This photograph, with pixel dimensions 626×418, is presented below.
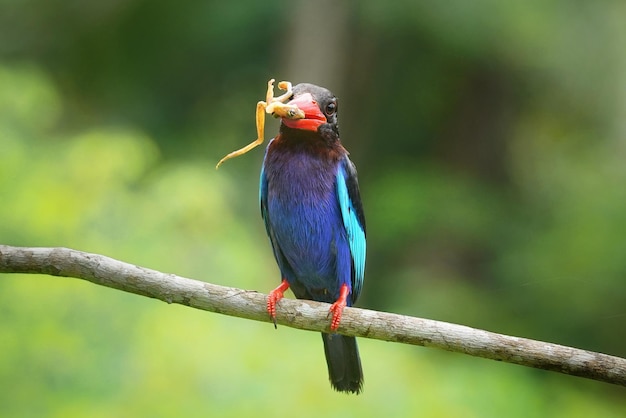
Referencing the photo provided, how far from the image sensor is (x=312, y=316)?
10.7 feet

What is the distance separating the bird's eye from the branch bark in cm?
75

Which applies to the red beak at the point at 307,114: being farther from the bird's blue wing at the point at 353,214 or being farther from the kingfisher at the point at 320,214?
the bird's blue wing at the point at 353,214

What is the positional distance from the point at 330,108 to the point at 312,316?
81 cm

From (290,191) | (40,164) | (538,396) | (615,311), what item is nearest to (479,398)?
(538,396)

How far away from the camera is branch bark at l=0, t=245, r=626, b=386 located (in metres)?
2.75

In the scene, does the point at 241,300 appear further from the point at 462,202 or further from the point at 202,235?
the point at 462,202

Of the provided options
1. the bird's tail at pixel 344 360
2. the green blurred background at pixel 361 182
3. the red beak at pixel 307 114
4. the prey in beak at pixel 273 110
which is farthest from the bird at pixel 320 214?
the green blurred background at pixel 361 182

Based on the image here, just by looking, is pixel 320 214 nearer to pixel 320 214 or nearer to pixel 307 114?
pixel 320 214

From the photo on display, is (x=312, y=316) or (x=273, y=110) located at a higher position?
(x=273, y=110)

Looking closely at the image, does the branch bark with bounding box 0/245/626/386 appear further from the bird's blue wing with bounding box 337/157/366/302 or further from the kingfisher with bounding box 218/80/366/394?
the bird's blue wing with bounding box 337/157/366/302

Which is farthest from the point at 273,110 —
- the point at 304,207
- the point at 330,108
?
the point at 304,207

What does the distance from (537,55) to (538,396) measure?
344 centimetres

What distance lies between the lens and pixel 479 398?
5.31 metres

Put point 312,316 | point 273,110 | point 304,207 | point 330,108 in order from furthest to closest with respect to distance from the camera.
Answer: point 304,207
point 330,108
point 312,316
point 273,110
